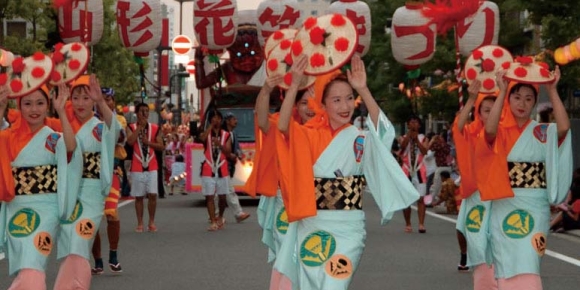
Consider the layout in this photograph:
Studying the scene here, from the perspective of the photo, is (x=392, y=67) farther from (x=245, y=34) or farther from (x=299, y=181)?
(x=299, y=181)

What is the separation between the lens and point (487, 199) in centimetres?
940

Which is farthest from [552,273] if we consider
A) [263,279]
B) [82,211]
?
[82,211]

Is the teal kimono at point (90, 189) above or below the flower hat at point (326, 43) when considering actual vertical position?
below

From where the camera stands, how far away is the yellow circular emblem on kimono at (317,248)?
25.1 feet

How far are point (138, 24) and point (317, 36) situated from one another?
14408mm

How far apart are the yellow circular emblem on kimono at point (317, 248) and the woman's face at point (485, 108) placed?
120 inches

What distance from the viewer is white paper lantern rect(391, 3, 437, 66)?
798 inches

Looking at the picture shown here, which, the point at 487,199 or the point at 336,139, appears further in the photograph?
the point at 487,199

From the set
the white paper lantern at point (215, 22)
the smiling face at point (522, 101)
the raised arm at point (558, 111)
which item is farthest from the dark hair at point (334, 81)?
the white paper lantern at point (215, 22)

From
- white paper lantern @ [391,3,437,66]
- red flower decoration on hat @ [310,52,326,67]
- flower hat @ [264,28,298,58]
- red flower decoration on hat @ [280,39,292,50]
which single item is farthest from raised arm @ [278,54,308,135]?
white paper lantern @ [391,3,437,66]

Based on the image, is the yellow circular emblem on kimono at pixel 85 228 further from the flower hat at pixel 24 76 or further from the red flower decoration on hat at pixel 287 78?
the red flower decoration on hat at pixel 287 78

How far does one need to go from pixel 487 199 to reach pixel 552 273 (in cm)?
463

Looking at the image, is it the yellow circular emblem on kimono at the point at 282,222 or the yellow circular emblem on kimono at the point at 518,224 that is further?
the yellow circular emblem on kimono at the point at 282,222

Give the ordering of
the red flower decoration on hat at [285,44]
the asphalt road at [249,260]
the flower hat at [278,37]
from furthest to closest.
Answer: the asphalt road at [249,260] → the flower hat at [278,37] → the red flower decoration on hat at [285,44]
